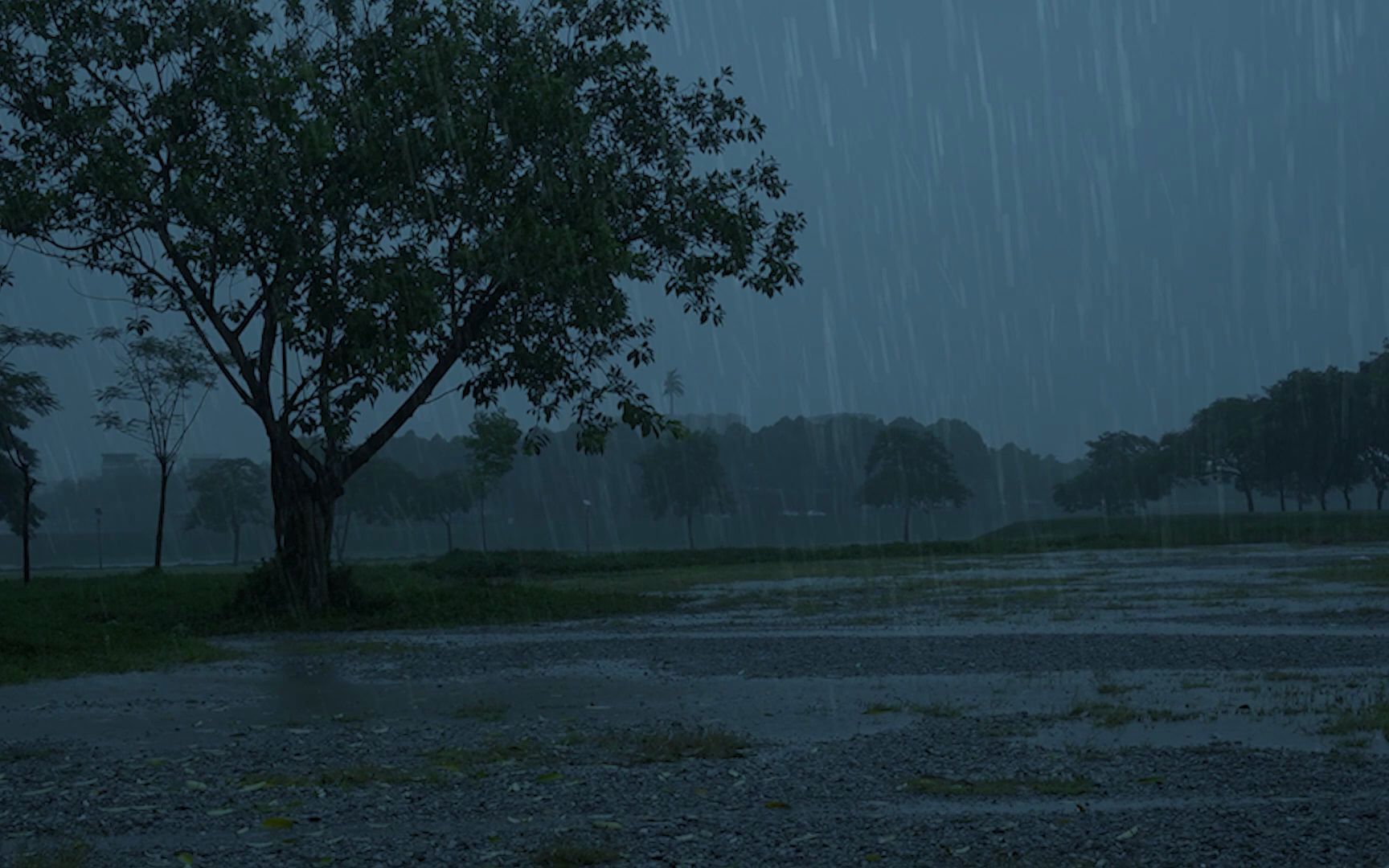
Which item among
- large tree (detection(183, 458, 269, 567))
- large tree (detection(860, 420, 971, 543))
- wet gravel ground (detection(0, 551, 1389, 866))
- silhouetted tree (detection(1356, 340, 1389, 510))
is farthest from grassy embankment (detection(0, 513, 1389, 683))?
large tree (detection(183, 458, 269, 567))

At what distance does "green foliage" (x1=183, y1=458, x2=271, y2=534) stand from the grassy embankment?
51.9 meters

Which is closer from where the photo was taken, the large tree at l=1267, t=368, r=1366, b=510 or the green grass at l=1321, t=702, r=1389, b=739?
the green grass at l=1321, t=702, r=1389, b=739

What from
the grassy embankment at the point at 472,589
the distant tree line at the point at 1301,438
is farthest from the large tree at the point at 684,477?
the grassy embankment at the point at 472,589

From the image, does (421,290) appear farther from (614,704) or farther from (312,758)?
(312,758)

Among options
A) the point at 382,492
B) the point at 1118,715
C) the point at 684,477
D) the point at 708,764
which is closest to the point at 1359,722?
the point at 1118,715

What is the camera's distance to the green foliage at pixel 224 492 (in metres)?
97.2

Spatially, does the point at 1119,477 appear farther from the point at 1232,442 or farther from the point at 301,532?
the point at 301,532

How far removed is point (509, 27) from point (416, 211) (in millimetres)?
3387

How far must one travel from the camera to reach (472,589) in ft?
89.8

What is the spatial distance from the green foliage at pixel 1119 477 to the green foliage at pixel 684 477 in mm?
30142

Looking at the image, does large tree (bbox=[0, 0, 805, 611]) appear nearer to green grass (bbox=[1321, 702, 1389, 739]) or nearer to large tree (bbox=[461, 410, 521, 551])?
green grass (bbox=[1321, 702, 1389, 739])

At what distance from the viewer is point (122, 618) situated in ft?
74.8

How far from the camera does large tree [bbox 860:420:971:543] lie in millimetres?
98188

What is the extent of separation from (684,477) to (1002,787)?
91.0 metres
